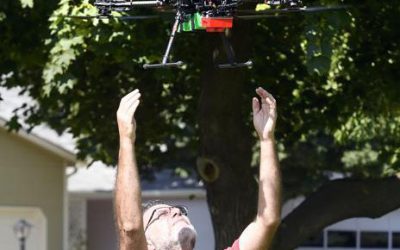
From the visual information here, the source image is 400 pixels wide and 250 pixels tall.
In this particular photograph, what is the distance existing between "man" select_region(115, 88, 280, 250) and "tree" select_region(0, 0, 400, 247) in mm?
5032

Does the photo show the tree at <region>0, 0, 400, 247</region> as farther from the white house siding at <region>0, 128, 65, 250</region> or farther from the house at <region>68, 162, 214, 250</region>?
the house at <region>68, 162, 214, 250</region>

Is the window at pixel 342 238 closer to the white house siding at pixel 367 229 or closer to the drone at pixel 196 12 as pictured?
the white house siding at pixel 367 229

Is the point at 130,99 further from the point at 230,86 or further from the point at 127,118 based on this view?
the point at 230,86

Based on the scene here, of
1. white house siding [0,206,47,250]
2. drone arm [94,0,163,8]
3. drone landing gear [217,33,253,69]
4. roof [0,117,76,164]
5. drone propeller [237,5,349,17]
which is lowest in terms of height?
white house siding [0,206,47,250]

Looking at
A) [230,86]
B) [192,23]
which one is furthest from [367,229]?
[192,23]

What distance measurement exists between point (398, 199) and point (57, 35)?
3.97m

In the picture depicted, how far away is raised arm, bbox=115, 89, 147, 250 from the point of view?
3789 mm

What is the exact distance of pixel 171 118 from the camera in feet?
48.9

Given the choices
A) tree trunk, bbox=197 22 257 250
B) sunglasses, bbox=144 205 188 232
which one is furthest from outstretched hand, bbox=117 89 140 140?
tree trunk, bbox=197 22 257 250

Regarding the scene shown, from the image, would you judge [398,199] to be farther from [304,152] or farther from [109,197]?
[109,197]

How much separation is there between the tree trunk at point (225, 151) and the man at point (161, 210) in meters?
7.75

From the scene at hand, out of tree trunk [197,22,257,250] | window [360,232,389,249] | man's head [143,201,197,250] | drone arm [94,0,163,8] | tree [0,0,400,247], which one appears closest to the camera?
man's head [143,201,197,250]

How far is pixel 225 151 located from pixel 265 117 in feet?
25.9

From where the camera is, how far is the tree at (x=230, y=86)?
34.4ft
